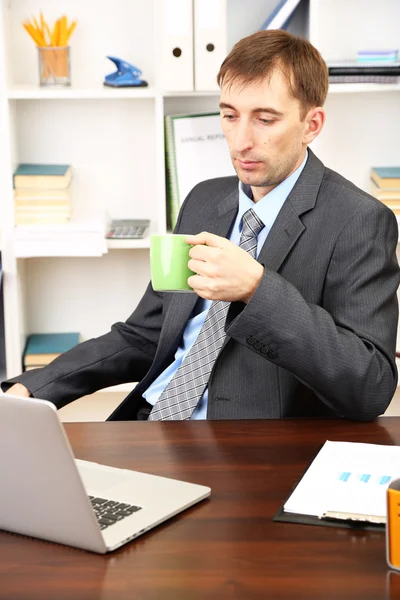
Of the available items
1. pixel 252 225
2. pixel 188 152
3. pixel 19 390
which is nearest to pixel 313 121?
pixel 252 225

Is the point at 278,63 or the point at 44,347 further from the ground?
the point at 278,63

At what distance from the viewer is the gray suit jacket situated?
4.71ft

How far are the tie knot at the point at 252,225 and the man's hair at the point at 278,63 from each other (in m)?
0.22

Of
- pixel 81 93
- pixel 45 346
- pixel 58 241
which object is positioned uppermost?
pixel 81 93

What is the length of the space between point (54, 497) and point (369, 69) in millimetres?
2507

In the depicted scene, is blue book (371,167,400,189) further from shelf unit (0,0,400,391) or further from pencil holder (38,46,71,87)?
pencil holder (38,46,71,87)

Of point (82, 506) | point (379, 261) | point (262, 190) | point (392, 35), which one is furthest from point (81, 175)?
point (82, 506)

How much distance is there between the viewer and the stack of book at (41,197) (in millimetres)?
3281

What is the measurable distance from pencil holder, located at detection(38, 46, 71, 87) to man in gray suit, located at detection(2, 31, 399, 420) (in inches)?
63.8

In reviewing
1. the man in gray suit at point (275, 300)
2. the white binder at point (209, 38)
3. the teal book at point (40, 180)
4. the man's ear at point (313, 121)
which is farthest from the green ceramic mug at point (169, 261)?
the teal book at point (40, 180)

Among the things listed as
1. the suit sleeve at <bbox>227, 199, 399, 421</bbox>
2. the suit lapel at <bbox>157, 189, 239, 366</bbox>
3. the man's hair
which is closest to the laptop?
the suit sleeve at <bbox>227, 199, 399, 421</bbox>

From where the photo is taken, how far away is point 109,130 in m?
3.52

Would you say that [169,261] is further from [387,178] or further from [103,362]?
[387,178]

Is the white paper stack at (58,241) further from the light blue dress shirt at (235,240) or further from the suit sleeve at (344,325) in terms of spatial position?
the suit sleeve at (344,325)
